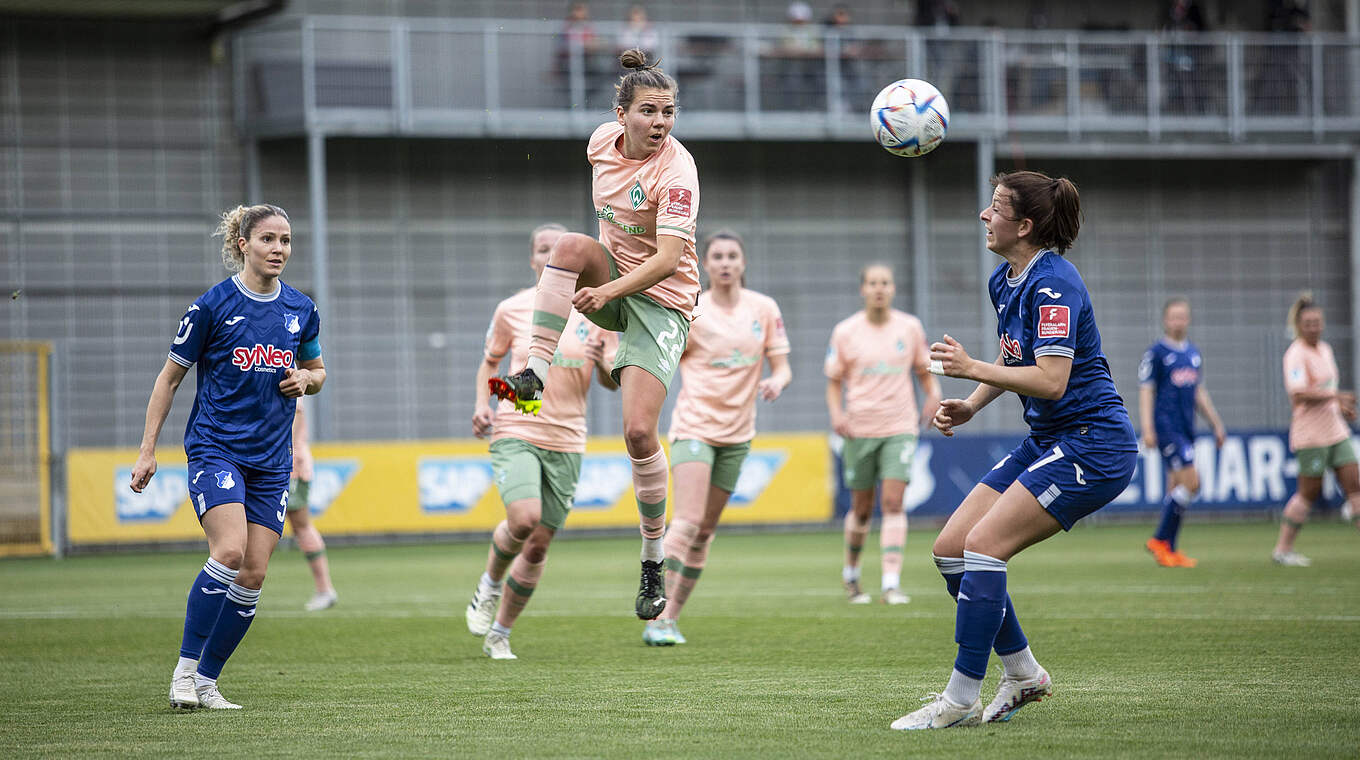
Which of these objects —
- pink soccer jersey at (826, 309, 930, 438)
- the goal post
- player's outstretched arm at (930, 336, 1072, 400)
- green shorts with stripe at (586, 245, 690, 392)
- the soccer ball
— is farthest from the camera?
the goal post

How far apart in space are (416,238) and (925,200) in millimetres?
8501

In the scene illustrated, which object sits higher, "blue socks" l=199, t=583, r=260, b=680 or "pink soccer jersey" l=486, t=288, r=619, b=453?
"pink soccer jersey" l=486, t=288, r=619, b=453


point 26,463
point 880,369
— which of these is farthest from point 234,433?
point 26,463

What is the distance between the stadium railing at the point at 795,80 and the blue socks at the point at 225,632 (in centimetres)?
1553

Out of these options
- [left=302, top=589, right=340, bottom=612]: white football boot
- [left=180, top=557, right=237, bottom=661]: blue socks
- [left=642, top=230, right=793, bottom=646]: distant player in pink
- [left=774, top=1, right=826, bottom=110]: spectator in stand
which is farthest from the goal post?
[left=180, top=557, right=237, bottom=661]: blue socks

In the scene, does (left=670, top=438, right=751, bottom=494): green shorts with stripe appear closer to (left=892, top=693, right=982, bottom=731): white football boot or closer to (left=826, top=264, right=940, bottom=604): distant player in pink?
(left=826, top=264, right=940, bottom=604): distant player in pink

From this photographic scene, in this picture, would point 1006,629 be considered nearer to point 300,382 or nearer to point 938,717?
point 938,717

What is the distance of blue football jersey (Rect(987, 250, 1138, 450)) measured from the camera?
523 cm

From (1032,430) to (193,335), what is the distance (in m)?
3.55

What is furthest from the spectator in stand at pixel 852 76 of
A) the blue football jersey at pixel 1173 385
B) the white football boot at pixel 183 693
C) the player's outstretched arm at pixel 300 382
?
the white football boot at pixel 183 693

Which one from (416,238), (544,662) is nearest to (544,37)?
(416,238)

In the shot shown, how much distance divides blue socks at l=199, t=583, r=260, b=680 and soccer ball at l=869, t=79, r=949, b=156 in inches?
142

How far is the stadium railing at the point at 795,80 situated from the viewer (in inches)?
841

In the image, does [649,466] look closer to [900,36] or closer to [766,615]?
[766,615]
